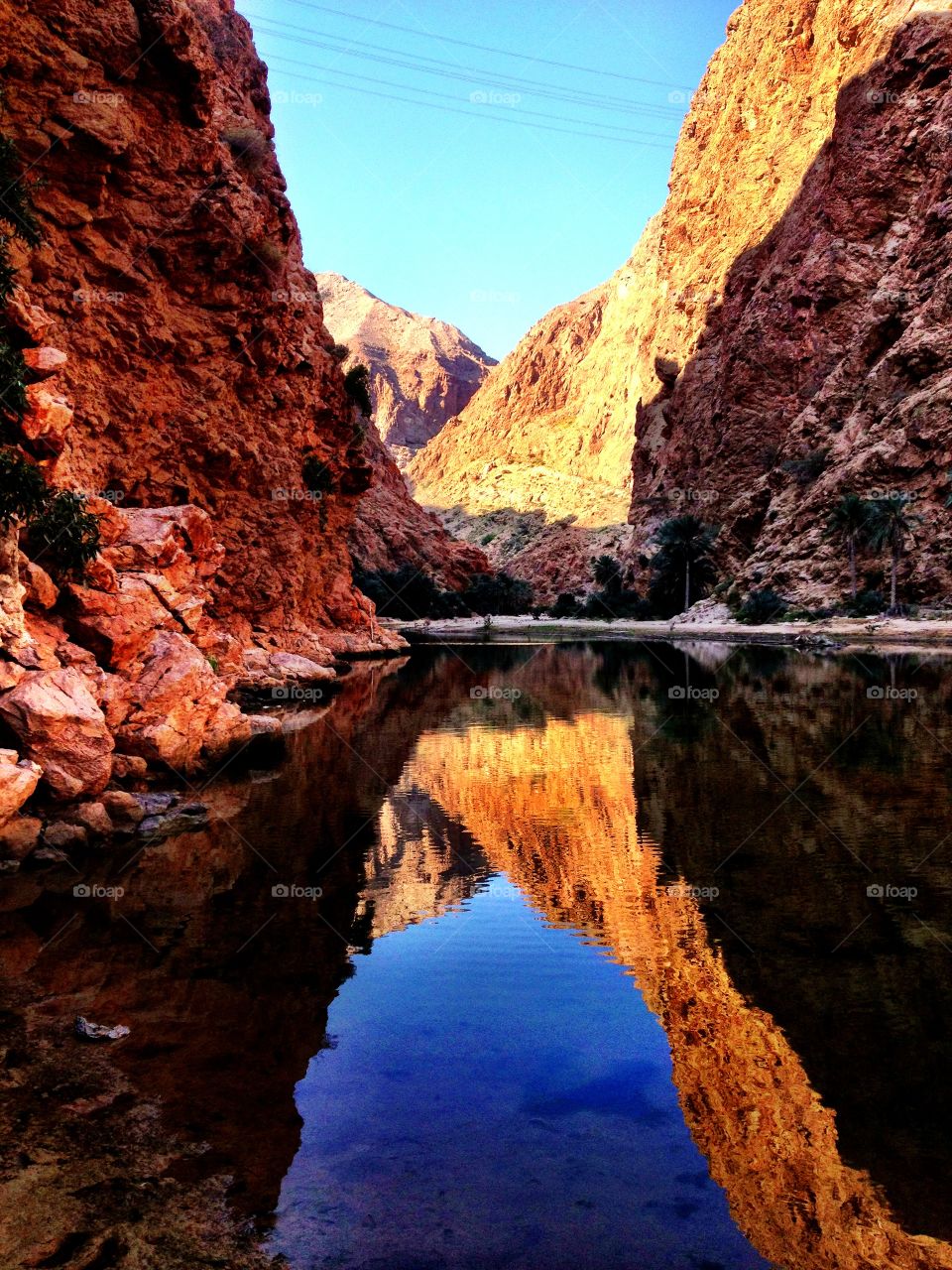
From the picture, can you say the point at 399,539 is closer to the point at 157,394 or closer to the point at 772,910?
the point at 157,394

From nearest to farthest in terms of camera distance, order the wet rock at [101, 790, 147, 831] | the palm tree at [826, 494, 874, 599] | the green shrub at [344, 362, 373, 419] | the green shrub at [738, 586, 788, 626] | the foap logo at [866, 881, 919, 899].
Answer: the foap logo at [866, 881, 919, 899], the wet rock at [101, 790, 147, 831], the palm tree at [826, 494, 874, 599], the green shrub at [344, 362, 373, 419], the green shrub at [738, 586, 788, 626]

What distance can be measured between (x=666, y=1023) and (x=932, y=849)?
6.94 meters

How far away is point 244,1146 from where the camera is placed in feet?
18.5

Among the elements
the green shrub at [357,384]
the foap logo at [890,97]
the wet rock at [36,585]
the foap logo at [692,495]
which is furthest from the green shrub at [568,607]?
the wet rock at [36,585]

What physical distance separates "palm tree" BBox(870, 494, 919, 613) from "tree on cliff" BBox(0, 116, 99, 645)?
55.3 meters

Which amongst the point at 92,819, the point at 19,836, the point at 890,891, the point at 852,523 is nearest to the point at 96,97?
the point at 92,819

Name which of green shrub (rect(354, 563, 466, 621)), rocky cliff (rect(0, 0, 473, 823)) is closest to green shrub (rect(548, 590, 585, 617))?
green shrub (rect(354, 563, 466, 621))

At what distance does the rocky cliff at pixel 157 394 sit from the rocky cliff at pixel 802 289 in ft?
137

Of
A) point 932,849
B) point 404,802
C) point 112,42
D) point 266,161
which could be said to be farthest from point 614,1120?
A: point 266,161

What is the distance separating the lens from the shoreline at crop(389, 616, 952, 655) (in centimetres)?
5434

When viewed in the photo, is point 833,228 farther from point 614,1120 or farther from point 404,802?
point 614,1120

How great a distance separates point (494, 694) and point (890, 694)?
14.6 meters

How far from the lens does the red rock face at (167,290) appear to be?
87.8 feet

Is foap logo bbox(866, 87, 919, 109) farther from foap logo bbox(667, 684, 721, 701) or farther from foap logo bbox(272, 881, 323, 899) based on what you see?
foap logo bbox(272, 881, 323, 899)
